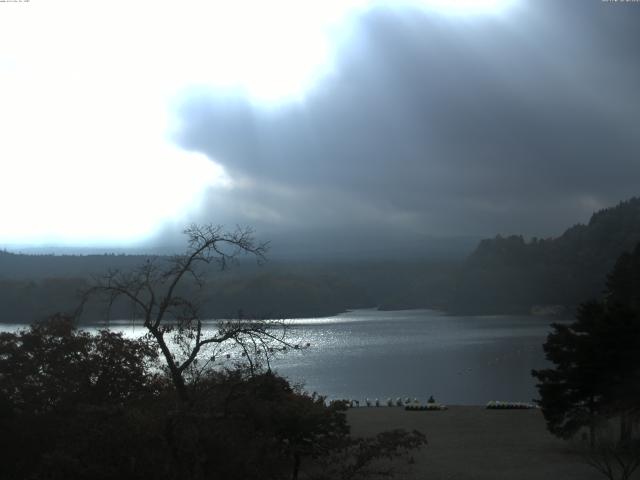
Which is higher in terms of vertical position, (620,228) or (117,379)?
(620,228)

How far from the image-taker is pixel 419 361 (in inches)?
2571

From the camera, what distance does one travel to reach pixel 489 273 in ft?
522

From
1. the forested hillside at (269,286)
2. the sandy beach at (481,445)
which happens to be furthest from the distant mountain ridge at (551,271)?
the sandy beach at (481,445)

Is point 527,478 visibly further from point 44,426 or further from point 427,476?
point 44,426

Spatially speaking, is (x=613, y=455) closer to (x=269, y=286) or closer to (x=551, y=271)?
(x=269, y=286)

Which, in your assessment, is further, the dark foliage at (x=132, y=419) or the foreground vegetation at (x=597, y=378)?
the foreground vegetation at (x=597, y=378)

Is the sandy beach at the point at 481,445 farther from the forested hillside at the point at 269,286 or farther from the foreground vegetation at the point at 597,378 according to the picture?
the forested hillside at the point at 269,286

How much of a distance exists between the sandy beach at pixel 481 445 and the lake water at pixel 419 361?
4.48m

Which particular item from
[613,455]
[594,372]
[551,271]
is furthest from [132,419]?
[551,271]

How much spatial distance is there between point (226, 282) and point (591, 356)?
91296 millimetres

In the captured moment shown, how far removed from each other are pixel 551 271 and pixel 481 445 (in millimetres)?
134774

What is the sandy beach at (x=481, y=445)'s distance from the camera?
1895 cm

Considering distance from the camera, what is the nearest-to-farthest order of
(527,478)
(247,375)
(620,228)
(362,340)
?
(247,375) < (527,478) < (362,340) < (620,228)

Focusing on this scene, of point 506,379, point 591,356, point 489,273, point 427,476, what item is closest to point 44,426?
point 427,476
